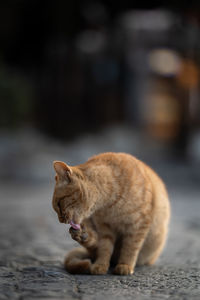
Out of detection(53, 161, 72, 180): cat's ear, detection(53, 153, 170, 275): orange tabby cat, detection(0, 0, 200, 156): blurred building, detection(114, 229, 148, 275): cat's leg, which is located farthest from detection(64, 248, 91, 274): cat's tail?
detection(0, 0, 200, 156): blurred building

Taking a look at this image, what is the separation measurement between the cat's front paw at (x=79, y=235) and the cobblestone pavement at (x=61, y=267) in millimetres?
262

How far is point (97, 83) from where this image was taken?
2167cm

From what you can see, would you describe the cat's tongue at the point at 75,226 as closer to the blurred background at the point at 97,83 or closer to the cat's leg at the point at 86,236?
the cat's leg at the point at 86,236

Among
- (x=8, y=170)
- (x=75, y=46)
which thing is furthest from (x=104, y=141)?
(x=8, y=170)

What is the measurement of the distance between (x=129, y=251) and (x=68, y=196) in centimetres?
67

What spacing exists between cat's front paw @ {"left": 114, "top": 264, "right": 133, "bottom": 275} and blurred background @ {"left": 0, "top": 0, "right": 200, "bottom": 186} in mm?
9396

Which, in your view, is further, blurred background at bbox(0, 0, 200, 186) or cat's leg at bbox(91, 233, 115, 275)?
blurred background at bbox(0, 0, 200, 186)

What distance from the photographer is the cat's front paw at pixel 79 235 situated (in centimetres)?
348

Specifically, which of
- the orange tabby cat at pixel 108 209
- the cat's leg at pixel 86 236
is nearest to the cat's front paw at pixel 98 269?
the orange tabby cat at pixel 108 209

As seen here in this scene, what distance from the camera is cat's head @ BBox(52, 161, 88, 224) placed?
340 cm

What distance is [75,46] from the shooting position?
1944 cm

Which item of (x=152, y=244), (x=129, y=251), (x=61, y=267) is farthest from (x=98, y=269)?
(x=152, y=244)

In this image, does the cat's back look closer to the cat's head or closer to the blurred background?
the cat's head

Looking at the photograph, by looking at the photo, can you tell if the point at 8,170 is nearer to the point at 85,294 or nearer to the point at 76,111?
the point at 76,111
